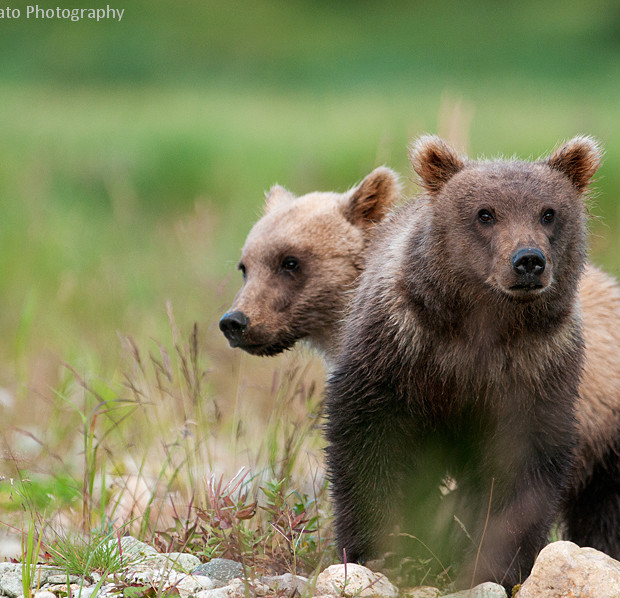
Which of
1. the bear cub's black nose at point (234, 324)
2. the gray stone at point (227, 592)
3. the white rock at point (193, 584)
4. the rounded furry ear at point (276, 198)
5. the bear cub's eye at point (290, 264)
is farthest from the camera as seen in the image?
the rounded furry ear at point (276, 198)

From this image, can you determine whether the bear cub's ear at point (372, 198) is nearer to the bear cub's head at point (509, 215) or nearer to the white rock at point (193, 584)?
the bear cub's head at point (509, 215)

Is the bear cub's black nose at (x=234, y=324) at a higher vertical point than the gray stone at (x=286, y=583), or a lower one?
higher

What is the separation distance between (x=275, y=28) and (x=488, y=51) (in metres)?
6.55

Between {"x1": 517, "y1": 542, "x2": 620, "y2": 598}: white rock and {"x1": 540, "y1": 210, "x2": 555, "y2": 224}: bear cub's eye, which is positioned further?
{"x1": 540, "y1": 210, "x2": 555, "y2": 224}: bear cub's eye

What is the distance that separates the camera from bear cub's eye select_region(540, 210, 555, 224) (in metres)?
3.74

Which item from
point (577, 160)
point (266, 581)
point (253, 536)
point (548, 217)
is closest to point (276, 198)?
point (577, 160)

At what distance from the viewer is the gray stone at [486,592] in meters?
3.44

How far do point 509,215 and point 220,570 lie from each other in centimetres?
153

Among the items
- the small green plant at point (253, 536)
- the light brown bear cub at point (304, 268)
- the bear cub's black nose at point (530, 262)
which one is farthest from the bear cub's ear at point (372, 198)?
the bear cub's black nose at point (530, 262)

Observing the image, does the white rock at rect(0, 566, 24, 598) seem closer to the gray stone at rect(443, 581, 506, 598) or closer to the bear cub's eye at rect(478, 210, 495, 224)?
the gray stone at rect(443, 581, 506, 598)

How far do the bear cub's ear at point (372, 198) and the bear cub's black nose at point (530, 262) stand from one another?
→ 1.71 meters

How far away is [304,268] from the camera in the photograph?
4.98m

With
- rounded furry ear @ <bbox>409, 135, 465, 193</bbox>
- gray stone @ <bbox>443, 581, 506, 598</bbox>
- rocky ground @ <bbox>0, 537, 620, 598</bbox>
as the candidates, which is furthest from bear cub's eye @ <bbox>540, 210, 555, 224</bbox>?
gray stone @ <bbox>443, 581, 506, 598</bbox>

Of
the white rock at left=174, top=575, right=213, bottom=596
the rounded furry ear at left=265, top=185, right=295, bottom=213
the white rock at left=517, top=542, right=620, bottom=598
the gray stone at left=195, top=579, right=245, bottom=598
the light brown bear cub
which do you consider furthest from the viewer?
the rounded furry ear at left=265, top=185, right=295, bottom=213
